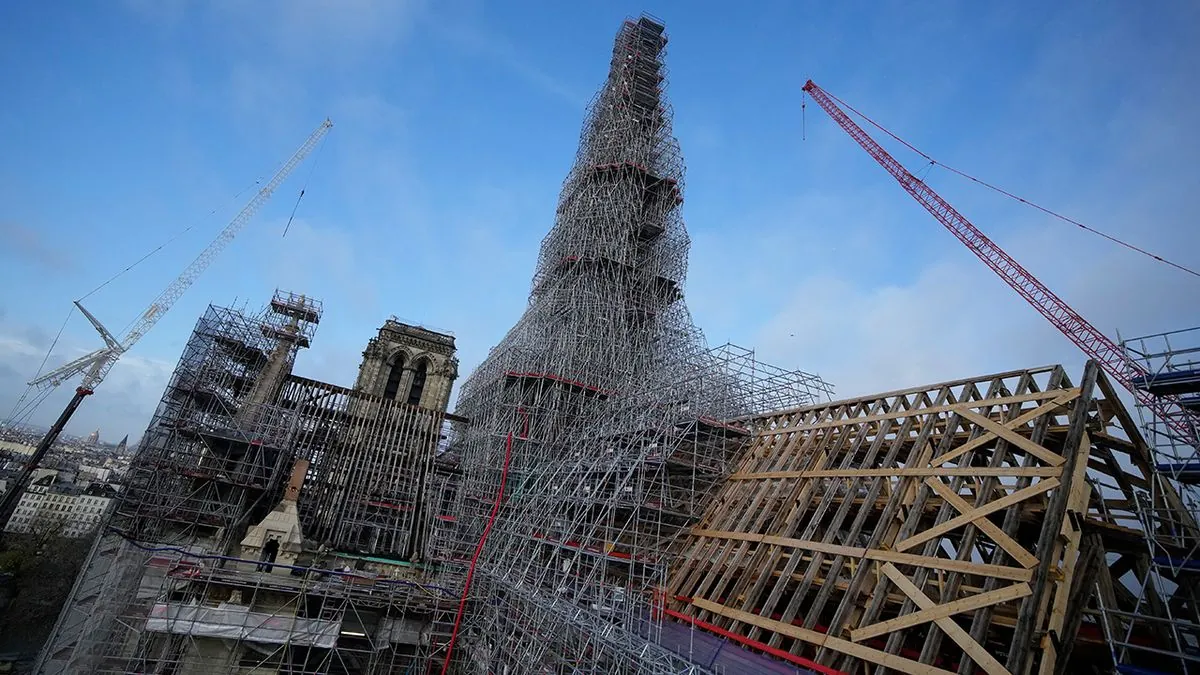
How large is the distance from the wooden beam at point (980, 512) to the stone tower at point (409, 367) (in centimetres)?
3000

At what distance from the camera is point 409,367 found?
37.6 meters

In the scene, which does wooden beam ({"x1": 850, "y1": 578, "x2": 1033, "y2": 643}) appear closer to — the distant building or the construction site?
the construction site

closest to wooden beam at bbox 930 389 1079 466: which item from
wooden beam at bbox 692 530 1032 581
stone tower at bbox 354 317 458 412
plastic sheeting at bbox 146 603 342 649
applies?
wooden beam at bbox 692 530 1032 581

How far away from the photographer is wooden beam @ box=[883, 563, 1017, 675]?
26.7 ft

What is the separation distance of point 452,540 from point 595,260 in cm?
1460

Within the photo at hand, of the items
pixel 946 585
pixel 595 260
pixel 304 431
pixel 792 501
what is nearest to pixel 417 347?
pixel 304 431

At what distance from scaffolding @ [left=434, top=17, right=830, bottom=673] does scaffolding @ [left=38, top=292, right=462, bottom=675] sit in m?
2.62

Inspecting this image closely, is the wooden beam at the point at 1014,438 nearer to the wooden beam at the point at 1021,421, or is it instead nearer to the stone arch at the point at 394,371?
the wooden beam at the point at 1021,421

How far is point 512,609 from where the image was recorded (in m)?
18.2

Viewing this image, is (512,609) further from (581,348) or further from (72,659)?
(72,659)

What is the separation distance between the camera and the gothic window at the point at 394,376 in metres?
37.0

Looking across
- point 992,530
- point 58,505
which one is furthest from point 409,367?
point 58,505

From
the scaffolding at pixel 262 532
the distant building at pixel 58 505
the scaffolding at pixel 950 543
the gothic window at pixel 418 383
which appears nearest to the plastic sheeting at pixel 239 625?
the scaffolding at pixel 262 532

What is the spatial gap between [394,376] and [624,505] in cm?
2497
